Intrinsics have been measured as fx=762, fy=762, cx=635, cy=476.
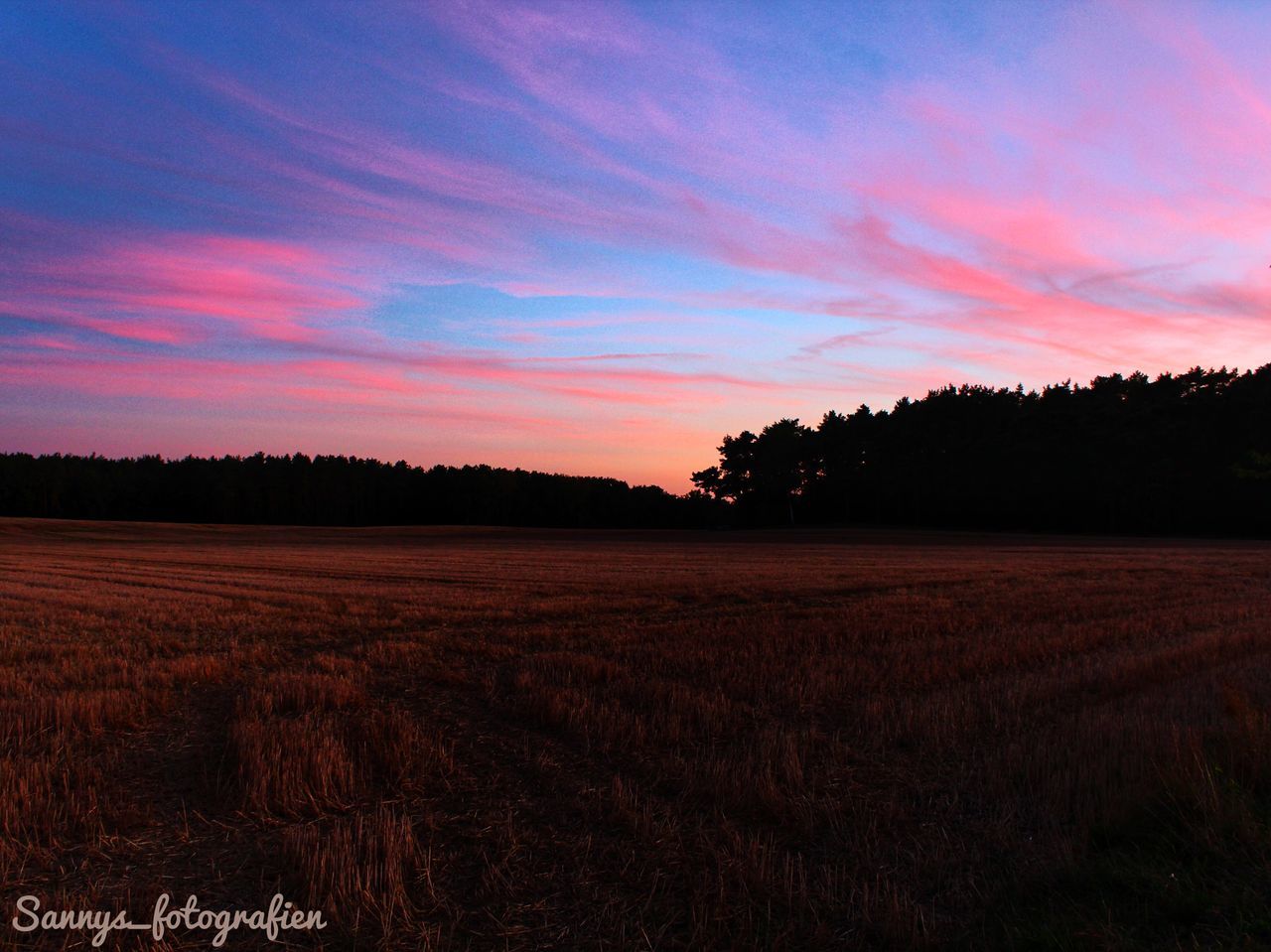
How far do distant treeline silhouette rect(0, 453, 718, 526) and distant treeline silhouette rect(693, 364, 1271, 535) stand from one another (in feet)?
85.5

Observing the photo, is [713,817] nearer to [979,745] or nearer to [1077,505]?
[979,745]

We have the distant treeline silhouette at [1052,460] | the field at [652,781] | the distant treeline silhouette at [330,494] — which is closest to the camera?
the field at [652,781]

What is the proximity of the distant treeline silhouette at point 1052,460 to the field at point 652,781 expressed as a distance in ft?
232

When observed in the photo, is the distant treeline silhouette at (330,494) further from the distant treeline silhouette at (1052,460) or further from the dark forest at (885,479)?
the distant treeline silhouette at (1052,460)

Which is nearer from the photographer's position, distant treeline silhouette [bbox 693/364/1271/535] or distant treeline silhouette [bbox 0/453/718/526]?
distant treeline silhouette [bbox 693/364/1271/535]

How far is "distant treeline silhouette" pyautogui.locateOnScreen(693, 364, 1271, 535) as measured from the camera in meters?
71.1

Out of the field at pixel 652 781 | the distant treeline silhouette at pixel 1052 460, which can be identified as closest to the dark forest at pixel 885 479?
the distant treeline silhouette at pixel 1052 460

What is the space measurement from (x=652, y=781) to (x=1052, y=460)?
8524 cm

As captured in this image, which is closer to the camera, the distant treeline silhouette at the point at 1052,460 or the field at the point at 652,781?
the field at the point at 652,781

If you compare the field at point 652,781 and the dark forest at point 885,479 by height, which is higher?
the dark forest at point 885,479

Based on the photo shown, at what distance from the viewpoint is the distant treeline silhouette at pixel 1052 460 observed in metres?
71.1

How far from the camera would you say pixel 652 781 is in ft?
20.8

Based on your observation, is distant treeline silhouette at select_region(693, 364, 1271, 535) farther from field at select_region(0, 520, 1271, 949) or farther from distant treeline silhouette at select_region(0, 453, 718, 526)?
field at select_region(0, 520, 1271, 949)

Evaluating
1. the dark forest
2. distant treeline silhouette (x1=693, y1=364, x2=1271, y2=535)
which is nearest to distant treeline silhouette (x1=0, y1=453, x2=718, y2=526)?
the dark forest
